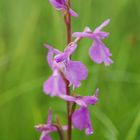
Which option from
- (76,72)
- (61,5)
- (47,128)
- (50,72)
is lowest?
(50,72)

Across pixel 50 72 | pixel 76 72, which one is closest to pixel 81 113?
pixel 76 72

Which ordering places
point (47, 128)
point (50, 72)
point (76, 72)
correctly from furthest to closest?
1. point (50, 72)
2. point (47, 128)
3. point (76, 72)

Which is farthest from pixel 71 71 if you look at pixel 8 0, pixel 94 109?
pixel 8 0

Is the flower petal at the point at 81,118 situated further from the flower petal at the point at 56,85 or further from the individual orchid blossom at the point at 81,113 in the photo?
the flower petal at the point at 56,85

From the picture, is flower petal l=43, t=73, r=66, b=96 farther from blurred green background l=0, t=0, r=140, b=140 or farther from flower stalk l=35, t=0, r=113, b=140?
blurred green background l=0, t=0, r=140, b=140

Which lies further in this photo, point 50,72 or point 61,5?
point 50,72

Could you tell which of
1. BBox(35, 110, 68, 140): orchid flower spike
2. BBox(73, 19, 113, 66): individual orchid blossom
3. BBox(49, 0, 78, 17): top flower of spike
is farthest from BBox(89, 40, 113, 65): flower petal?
BBox(35, 110, 68, 140): orchid flower spike

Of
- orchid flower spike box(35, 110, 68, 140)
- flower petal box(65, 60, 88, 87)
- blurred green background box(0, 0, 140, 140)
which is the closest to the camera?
flower petal box(65, 60, 88, 87)

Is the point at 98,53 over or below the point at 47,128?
over

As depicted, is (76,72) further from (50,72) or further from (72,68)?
(50,72)

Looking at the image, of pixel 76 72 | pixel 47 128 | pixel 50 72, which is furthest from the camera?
pixel 50 72
